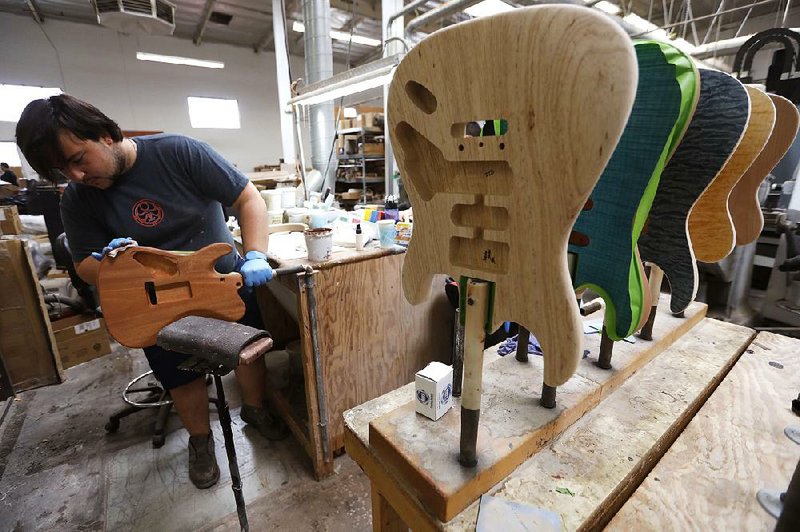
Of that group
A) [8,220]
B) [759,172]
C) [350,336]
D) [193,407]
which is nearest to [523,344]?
[759,172]

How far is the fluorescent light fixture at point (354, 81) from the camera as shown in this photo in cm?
171

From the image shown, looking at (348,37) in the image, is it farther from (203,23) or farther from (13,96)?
(13,96)

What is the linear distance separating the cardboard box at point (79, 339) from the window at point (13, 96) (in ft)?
21.8

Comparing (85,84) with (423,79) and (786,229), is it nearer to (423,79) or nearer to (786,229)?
(423,79)

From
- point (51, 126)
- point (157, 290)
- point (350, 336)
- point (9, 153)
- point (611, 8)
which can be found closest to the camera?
point (157, 290)

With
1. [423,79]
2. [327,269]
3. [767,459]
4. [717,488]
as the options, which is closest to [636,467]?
[717,488]

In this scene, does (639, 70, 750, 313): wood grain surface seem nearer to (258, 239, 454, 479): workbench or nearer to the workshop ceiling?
(258, 239, 454, 479): workbench

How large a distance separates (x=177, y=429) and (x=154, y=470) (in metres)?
0.30

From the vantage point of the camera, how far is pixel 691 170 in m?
0.66

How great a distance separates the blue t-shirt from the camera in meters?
1.45

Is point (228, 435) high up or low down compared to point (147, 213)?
down

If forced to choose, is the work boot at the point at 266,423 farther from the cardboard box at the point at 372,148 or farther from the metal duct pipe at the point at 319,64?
the cardboard box at the point at 372,148

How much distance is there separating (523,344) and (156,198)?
1.49m

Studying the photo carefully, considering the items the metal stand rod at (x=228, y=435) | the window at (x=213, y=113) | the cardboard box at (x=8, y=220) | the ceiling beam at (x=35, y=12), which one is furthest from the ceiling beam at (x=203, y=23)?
the metal stand rod at (x=228, y=435)
